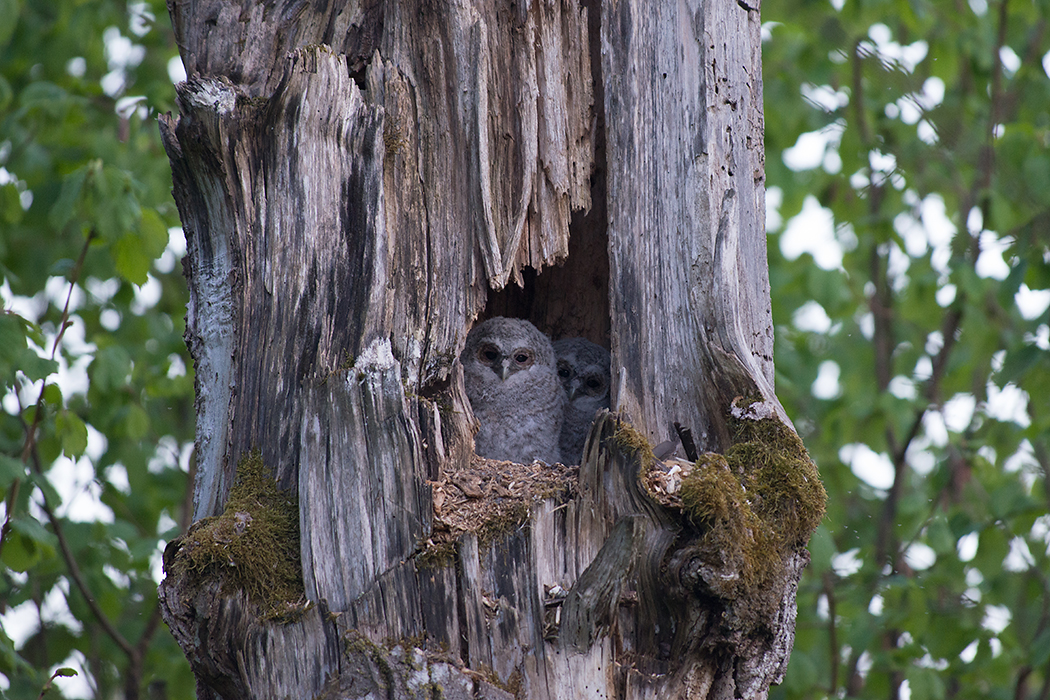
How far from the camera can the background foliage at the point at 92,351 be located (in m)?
4.64

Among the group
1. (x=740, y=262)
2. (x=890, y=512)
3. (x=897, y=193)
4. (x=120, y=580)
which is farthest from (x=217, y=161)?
(x=897, y=193)

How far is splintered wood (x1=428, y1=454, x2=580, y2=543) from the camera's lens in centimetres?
273

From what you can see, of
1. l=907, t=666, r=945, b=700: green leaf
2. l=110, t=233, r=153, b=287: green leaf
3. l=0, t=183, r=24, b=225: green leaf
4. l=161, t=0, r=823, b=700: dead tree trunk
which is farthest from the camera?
l=0, t=183, r=24, b=225: green leaf

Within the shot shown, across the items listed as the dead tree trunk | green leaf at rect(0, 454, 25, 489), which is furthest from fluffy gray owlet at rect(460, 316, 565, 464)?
green leaf at rect(0, 454, 25, 489)

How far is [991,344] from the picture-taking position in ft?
23.2

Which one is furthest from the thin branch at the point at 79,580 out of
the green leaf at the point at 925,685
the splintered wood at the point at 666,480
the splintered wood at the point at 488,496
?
the green leaf at the point at 925,685

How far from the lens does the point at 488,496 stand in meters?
2.94

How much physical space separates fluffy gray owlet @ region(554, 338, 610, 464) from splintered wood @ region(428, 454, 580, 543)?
57.2 inches

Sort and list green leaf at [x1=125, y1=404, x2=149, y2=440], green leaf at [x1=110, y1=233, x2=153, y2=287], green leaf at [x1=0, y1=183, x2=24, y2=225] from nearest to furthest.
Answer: green leaf at [x1=110, y1=233, x2=153, y2=287]
green leaf at [x1=0, y1=183, x2=24, y2=225]
green leaf at [x1=125, y1=404, x2=149, y2=440]

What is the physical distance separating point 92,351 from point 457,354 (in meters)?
2.80

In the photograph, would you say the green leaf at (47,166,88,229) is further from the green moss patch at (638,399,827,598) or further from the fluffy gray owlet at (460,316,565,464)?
the green moss patch at (638,399,827,598)

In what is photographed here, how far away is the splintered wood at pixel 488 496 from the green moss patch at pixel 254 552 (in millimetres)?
441

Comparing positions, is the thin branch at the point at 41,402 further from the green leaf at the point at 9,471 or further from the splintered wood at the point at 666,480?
the splintered wood at the point at 666,480

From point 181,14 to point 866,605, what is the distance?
4961 mm
